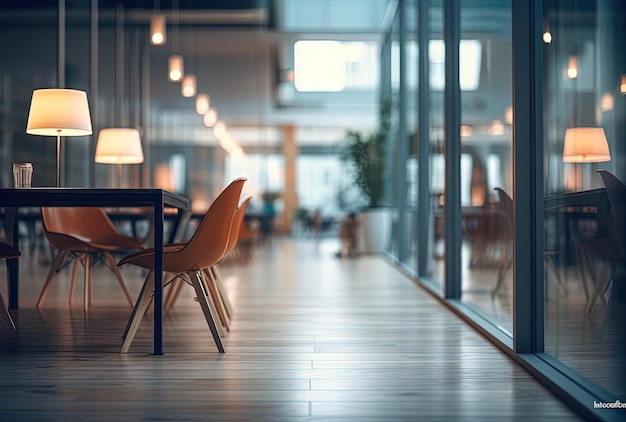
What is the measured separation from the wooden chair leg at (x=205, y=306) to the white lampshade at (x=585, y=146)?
1.65 metres

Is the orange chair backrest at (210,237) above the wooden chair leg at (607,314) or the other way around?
above

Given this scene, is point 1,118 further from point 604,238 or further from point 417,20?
point 604,238

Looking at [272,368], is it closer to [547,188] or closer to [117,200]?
[117,200]

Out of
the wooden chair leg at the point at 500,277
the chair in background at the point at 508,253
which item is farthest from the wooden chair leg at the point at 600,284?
the wooden chair leg at the point at 500,277

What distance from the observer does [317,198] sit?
61.5ft

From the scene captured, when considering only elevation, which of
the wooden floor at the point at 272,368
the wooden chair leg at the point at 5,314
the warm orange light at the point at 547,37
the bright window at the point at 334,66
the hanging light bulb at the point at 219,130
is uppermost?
the bright window at the point at 334,66

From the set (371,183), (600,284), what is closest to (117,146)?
(600,284)

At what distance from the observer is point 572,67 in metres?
2.63

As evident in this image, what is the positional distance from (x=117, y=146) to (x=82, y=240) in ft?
4.64

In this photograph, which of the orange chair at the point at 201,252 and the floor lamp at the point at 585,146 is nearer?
the floor lamp at the point at 585,146

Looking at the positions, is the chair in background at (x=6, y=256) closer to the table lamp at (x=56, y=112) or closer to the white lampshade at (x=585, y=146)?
the table lamp at (x=56, y=112)

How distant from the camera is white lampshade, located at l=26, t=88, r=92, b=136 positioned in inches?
163

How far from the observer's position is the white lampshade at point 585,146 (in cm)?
233

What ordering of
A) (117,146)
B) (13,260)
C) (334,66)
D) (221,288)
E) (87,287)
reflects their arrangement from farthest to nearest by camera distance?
(334,66), (117,146), (87,287), (13,260), (221,288)
